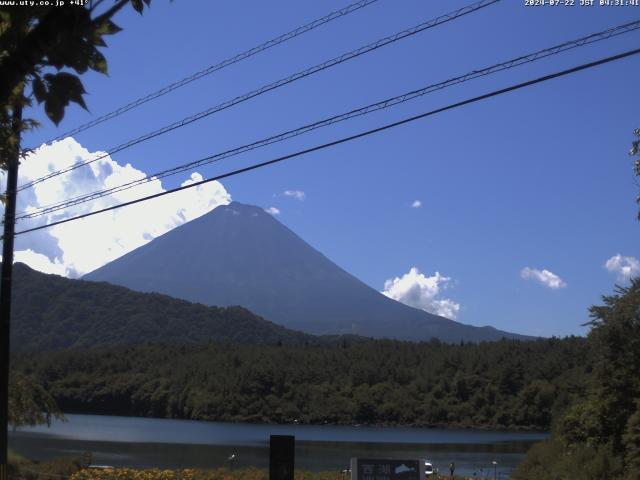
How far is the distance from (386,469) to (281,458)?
1325mm

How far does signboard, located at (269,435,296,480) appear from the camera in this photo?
8.88m

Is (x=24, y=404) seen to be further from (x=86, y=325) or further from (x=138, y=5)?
(x=86, y=325)

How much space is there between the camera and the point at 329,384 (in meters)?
119

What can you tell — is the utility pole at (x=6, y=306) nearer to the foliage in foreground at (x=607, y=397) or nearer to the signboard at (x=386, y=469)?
the signboard at (x=386, y=469)

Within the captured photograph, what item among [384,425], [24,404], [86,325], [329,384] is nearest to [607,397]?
[24,404]

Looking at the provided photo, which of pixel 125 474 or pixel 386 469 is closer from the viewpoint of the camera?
pixel 386 469

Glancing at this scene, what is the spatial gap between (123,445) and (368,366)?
6834 centimetres

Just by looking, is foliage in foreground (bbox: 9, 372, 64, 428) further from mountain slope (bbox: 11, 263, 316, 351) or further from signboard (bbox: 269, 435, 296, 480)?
mountain slope (bbox: 11, 263, 316, 351)

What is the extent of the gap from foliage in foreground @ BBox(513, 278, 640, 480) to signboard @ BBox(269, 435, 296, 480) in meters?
11.4

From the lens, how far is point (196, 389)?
392 ft

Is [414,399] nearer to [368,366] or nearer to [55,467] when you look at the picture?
[368,366]

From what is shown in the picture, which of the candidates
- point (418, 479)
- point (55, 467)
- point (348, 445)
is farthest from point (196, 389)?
point (418, 479)

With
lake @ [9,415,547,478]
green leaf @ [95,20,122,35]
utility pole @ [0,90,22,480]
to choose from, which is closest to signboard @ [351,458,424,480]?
green leaf @ [95,20,122,35]

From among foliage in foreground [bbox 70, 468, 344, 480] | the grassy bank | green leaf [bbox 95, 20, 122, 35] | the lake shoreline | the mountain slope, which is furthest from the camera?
the mountain slope
